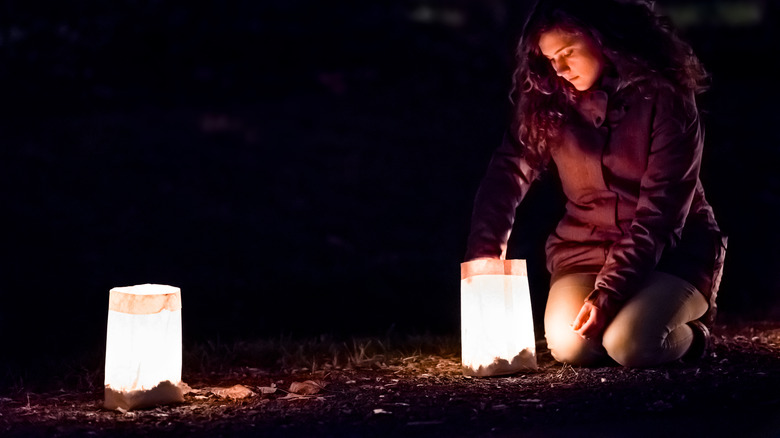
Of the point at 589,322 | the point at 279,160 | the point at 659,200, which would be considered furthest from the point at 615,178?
the point at 279,160

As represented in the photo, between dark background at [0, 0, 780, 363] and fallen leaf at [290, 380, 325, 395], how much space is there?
5.74ft

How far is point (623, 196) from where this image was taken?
4629 mm

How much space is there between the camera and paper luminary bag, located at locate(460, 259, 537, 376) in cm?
444

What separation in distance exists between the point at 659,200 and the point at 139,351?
2.18 meters

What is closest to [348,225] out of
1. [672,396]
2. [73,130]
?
[73,130]

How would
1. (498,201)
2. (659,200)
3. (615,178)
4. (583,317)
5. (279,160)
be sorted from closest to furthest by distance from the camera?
(659,200) < (583,317) < (615,178) < (498,201) < (279,160)

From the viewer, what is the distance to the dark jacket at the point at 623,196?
443 centimetres

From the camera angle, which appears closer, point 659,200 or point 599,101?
point 659,200

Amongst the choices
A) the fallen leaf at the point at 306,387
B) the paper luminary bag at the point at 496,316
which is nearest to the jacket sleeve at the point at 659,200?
the paper luminary bag at the point at 496,316

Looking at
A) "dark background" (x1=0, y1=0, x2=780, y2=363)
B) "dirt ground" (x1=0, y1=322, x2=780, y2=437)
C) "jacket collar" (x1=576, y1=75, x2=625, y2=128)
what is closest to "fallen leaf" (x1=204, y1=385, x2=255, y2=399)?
"dirt ground" (x1=0, y1=322, x2=780, y2=437)

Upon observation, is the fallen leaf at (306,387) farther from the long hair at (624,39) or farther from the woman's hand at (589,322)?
the long hair at (624,39)

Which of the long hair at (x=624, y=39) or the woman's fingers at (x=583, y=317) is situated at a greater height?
the long hair at (x=624, y=39)

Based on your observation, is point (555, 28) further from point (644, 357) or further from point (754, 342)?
point (754, 342)

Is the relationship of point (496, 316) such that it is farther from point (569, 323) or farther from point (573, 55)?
point (573, 55)
